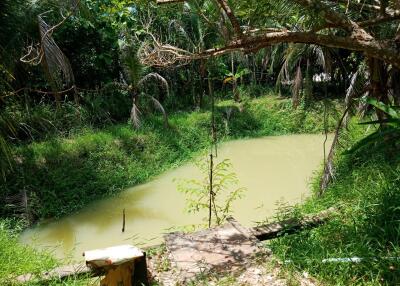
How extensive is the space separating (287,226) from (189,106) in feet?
31.1

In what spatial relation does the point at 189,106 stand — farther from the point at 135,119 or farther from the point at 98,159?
the point at 98,159

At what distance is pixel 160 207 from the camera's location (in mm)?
6762

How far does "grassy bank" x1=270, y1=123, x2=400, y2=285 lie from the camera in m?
2.66

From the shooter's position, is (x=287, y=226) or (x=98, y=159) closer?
(x=287, y=226)

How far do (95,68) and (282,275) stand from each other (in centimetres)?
872

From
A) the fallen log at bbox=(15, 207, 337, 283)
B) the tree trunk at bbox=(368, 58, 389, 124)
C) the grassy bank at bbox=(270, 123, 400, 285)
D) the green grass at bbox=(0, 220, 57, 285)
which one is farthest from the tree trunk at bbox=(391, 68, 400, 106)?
the green grass at bbox=(0, 220, 57, 285)

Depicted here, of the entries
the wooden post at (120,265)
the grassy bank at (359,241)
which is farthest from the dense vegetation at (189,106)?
the wooden post at (120,265)

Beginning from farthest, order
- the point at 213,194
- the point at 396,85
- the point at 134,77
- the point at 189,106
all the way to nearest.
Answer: the point at 189,106 → the point at 134,77 → the point at 396,85 → the point at 213,194

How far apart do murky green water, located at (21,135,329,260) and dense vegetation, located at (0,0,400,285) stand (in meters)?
0.33

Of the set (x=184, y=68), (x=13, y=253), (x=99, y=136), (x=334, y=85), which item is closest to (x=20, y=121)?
(x=99, y=136)

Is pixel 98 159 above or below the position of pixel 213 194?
below

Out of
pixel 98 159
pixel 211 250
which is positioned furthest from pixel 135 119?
pixel 211 250

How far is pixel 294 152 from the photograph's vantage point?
10.3 meters

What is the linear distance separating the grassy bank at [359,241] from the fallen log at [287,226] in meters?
0.08
